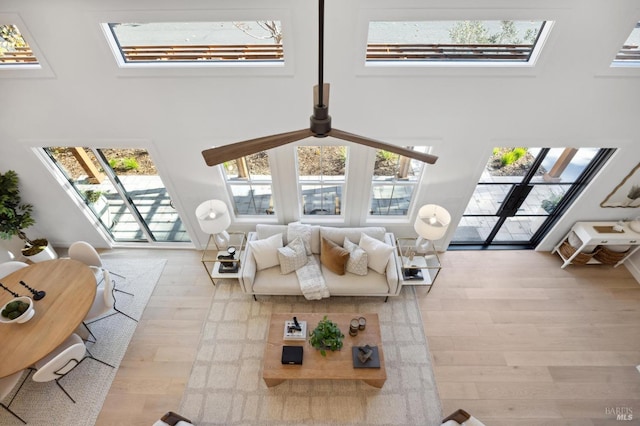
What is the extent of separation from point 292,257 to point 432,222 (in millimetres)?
1884

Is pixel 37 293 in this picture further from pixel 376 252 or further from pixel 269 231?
pixel 376 252

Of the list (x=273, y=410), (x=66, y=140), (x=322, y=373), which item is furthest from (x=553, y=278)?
(x=66, y=140)

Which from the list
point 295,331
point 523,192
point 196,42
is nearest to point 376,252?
point 295,331

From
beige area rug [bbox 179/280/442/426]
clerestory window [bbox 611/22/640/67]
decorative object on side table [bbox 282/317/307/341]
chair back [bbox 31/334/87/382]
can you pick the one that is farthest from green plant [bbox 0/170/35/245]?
clerestory window [bbox 611/22/640/67]

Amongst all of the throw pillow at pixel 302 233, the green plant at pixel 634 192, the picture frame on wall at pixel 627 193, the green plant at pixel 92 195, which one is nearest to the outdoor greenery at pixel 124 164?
the green plant at pixel 92 195

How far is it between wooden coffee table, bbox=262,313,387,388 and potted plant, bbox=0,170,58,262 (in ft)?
12.1

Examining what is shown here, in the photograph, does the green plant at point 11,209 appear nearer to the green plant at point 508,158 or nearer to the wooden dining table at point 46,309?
the wooden dining table at point 46,309

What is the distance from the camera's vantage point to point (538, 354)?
3.89 m

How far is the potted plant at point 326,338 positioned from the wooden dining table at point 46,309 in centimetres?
244

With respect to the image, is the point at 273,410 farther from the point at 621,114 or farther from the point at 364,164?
the point at 621,114

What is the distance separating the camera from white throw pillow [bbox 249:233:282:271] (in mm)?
4180

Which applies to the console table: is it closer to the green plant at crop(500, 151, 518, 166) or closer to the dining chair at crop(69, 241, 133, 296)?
the green plant at crop(500, 151, 518, 166)

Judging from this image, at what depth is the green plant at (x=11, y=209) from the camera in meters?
3.98

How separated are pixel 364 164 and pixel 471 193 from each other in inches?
61.0
